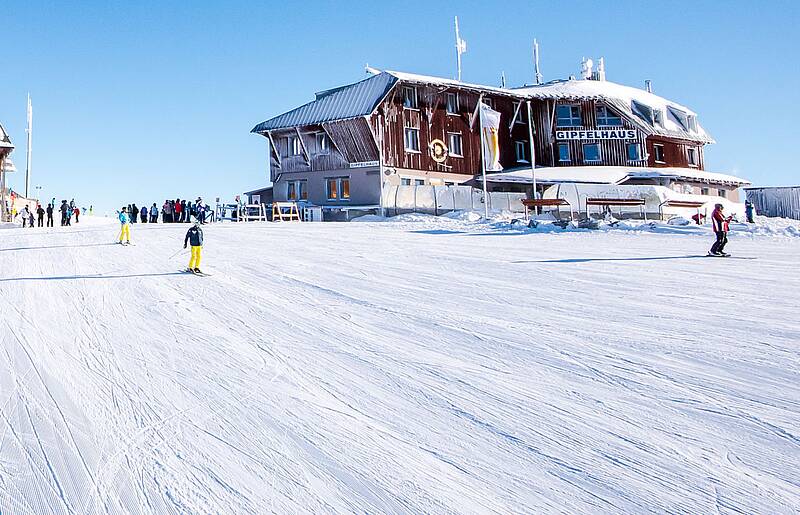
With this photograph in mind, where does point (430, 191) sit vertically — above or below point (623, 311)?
above

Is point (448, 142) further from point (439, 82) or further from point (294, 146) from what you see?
point (294, 146)

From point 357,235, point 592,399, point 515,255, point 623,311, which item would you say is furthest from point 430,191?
point 592,399

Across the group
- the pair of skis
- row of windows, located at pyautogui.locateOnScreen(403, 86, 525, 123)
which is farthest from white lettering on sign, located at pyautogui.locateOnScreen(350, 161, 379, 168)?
the pair of skis

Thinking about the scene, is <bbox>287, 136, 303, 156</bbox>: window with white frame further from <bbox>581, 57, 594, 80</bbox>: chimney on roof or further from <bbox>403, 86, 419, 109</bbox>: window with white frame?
<bbox>581, 57, 594, 80</bbox>: chimney on roof

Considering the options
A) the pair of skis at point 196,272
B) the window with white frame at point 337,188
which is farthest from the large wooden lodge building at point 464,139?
the pair of skis at point 196,272

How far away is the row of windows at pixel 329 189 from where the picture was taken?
3781 centimetres

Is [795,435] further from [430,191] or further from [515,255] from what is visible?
[430,191]

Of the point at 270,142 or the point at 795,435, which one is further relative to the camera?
the point at 270,142

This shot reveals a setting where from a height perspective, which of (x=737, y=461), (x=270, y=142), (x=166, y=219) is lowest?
(x=737, y=461)

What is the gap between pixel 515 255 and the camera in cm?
1458

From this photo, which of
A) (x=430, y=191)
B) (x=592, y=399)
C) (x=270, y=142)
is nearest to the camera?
(x=592, y=399)

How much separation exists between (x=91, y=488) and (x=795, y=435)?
4.00m

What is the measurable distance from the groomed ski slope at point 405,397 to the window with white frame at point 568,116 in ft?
122

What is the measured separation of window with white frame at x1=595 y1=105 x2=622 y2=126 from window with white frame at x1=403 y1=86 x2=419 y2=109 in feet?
47.6
